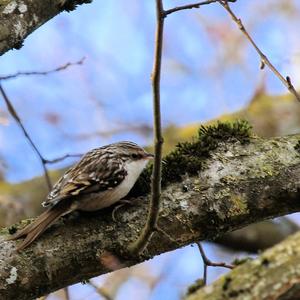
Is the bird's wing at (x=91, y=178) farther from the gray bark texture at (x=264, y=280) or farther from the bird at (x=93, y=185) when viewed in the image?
the gray bark texture at (x=264, y=280)

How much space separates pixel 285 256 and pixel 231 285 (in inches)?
11.0

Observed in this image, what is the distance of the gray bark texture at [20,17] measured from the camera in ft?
10.4

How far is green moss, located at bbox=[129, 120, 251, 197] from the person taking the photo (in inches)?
127

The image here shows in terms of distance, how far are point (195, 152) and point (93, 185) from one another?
18.7 inches

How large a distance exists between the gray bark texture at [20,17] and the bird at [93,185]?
0.63 metres

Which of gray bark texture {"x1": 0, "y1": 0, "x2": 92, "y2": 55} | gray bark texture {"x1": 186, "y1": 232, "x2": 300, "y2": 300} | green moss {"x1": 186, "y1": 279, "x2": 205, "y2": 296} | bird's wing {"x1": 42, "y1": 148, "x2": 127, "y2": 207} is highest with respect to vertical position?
gray bark texture {"x1": 0, "y1": 0, "x2": 92, "y2": 55}

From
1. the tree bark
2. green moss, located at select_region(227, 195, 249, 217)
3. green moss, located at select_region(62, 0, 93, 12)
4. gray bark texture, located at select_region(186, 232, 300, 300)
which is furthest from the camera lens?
the tree bark

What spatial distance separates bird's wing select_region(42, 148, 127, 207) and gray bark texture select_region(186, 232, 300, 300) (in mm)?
612

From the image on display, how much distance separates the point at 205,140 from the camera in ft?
11.0

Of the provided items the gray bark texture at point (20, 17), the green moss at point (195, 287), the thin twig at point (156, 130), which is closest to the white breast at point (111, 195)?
the thin twig at point (156, 130)

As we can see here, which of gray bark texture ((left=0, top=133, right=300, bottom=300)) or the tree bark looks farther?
the tree bark

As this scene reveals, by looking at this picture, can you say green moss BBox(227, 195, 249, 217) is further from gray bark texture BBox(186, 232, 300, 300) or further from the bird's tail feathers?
the bird's tail feathers

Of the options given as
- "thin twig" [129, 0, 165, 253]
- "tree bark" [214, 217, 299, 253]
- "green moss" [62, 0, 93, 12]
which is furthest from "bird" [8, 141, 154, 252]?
"tree bark" [214, 217, 299, 253]

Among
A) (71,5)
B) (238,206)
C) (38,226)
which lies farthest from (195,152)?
(71,5)
